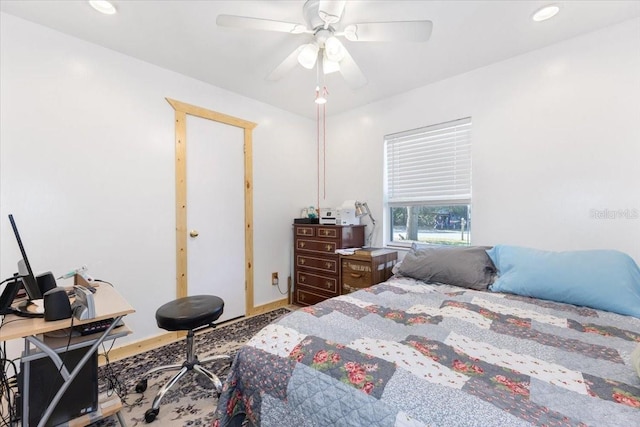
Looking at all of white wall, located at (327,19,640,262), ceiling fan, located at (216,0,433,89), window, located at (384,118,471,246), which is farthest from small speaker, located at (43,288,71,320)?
white wall, located at (327,19,640,262)

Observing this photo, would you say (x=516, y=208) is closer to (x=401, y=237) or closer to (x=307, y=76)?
(x=401, y=237)

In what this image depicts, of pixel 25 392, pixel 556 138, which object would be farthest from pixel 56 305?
pixel 556 138

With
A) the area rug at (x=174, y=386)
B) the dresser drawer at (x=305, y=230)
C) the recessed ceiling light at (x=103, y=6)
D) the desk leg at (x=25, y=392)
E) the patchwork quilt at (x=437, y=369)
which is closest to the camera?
the patchwork quilt at (x=437, y=369)

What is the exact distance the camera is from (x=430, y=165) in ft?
9.36

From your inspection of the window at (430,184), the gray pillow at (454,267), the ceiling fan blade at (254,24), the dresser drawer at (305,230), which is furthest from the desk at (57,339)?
the window at (430,184)

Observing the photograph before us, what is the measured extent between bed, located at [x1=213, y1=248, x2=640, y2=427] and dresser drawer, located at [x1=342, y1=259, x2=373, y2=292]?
1.08m

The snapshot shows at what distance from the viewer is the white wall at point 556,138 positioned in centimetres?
190

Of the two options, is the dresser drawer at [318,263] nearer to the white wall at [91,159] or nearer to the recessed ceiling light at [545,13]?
the white wall at [91,159]

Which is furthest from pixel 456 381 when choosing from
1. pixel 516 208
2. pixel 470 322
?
pixel 516 208

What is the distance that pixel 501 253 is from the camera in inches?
82.2

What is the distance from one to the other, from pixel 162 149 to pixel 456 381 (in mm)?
2746

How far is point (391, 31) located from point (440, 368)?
1689mm

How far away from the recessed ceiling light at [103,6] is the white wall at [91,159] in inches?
20.2

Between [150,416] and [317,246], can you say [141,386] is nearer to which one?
[150,416]
